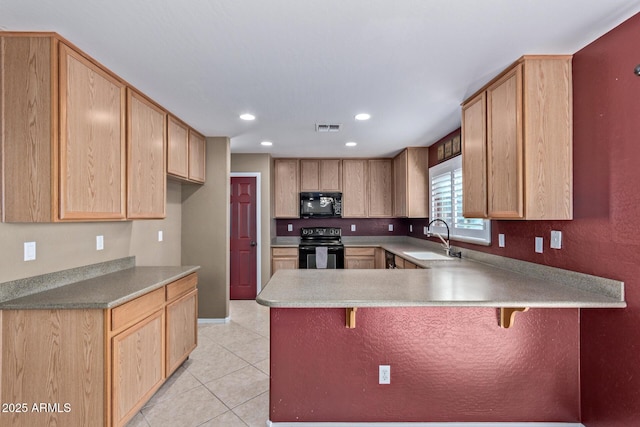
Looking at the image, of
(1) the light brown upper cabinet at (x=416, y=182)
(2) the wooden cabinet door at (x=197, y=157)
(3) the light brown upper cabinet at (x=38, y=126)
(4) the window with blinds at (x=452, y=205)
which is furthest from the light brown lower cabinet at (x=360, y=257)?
(3) the light brown upper cabinet at (x=38, y=126)

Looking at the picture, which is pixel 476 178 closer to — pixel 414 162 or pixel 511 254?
pixel 511 254

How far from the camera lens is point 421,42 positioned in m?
1.67

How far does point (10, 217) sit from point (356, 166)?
413cm

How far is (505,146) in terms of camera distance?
2.02m

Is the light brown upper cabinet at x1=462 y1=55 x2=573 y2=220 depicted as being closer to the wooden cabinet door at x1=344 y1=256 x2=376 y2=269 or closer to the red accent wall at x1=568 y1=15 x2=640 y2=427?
the red accent wall at x1=568 y1=15 x2=640 y2=427

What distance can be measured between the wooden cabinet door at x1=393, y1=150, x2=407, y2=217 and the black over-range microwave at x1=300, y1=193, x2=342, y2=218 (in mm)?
896

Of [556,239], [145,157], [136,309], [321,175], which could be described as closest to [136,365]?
[136,309]

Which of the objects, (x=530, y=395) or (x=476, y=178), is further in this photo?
(x=476, y=178)

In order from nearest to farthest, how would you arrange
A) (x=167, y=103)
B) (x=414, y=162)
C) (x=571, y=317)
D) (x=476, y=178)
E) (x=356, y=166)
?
1. (x=571, y=317)
2. (x=476, y=178)
3. (x=167, y=103)
4. (x=414, y=162)
5. (x=356, y=166)

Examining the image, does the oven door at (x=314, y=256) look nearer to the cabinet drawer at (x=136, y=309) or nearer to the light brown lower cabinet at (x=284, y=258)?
the light brown lower cabinet at (x=284, y=258)

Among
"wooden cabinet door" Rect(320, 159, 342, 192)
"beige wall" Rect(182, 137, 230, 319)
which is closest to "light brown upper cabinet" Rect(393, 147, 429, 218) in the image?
"wooden cabinet door" Rect(320, 159, 342, 192)

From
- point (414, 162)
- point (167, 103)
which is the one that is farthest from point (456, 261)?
point (167, 103)

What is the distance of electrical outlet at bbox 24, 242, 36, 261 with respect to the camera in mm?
1799

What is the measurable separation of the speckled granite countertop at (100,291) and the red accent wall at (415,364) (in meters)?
A: 0.90
